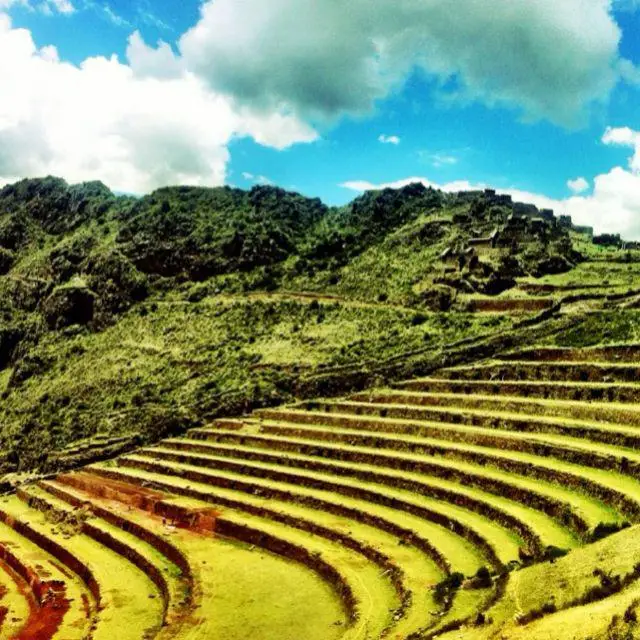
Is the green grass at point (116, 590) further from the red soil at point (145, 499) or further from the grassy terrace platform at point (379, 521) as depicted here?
the red soil at point (145, 499)

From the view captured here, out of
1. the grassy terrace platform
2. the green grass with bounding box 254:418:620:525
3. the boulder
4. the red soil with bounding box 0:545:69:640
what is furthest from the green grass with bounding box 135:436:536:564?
the boulder

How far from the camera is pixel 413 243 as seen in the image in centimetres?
5603

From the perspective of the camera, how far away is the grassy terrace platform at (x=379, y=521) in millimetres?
12227

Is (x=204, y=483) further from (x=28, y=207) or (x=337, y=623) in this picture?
(x=28, y=207)

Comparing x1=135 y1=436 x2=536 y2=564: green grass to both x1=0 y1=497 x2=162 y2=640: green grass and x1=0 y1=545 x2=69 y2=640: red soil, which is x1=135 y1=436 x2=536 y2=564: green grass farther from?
x1=0 y1=545 x2=69 y2=640: red soil

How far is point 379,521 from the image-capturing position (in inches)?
714

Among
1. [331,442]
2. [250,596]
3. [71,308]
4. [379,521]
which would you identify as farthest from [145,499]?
[71,308]

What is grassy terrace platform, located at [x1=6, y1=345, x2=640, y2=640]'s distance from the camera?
40.1ft

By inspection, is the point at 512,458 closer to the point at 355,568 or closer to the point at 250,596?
the point at 355,568

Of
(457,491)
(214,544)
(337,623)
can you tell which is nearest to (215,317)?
(214,544)

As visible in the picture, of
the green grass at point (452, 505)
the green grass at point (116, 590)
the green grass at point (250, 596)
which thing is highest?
the green grass at point (452, 505)

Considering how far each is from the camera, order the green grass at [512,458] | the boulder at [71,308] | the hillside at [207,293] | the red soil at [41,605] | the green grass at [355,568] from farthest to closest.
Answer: the boulder at [71,308]
the hillside at [207,293]
the red soil at [41,605]
the green grass at [512,458]
the green grass at [355,568]

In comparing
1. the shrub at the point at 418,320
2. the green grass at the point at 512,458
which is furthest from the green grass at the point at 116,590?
the shrub at the point at 418,320

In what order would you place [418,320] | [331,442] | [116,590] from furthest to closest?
[418,320]
[331,442]
[116,590]
